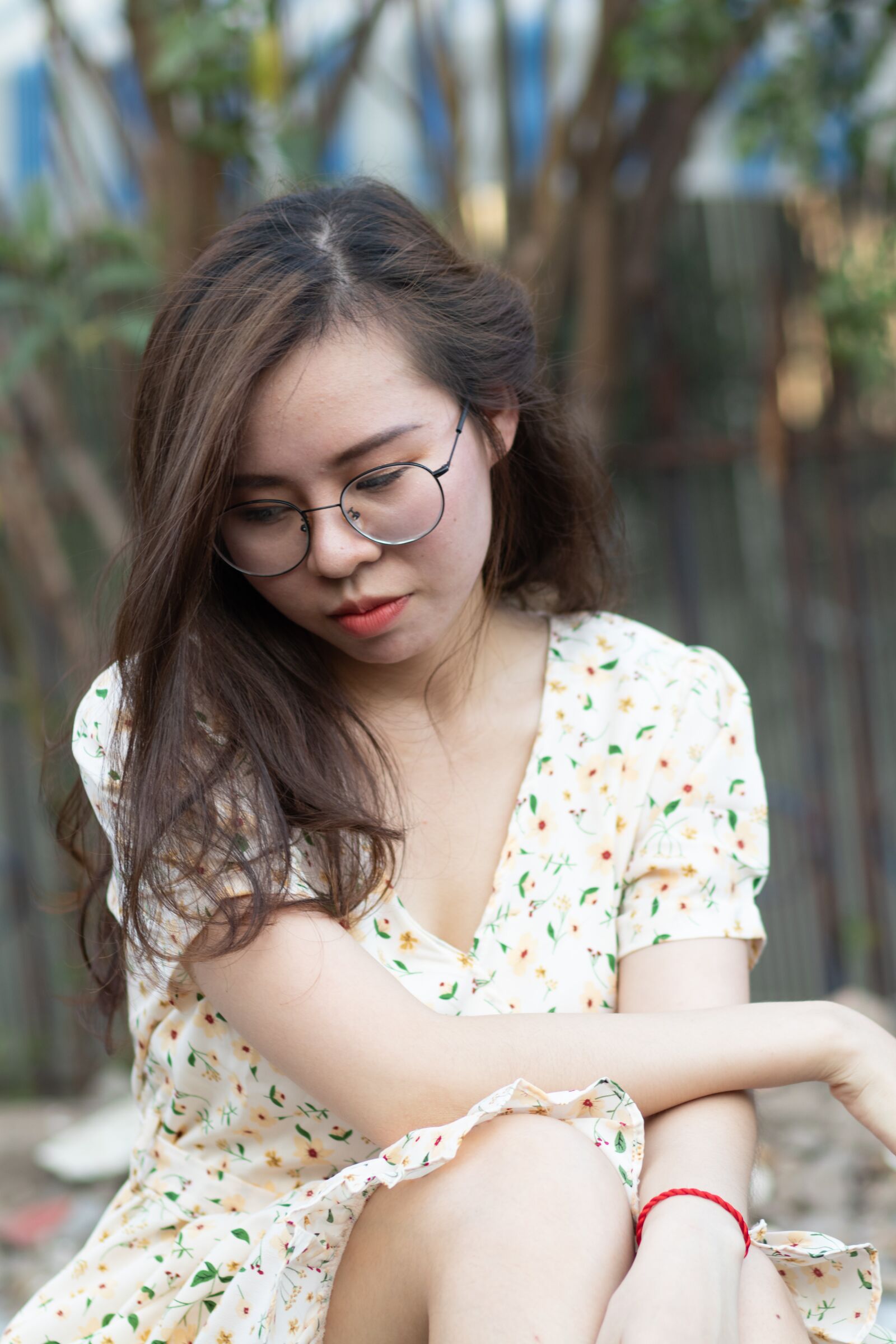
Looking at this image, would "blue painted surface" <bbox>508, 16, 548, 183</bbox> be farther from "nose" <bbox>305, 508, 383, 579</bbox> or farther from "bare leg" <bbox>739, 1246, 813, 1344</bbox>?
"bare leg" <bbox>739, 1246, 813, 1344</bbox>

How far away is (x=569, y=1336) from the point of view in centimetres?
112

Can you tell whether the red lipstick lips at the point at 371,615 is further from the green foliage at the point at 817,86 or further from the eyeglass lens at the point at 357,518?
the green foliage at the point at 817,86

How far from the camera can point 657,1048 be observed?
137 centimetres

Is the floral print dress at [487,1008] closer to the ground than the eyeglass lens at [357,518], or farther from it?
closer to the ground

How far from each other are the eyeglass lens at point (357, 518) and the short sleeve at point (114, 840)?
25cm

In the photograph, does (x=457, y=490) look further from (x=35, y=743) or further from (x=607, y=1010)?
(x=35, y=743)

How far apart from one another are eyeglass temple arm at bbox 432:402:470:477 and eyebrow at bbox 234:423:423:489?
7 centimetres

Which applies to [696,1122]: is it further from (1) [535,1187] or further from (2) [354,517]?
(2) [354,517]

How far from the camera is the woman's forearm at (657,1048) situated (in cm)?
134

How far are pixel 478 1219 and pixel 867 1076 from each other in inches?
17.6

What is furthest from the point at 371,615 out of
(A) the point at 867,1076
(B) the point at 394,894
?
(A) the point at 867,1076

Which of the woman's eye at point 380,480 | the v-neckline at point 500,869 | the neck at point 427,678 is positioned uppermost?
the woman's eye at point 380,480

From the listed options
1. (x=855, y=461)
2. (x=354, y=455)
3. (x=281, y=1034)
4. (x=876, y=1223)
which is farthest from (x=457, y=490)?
(x=855, y=461)

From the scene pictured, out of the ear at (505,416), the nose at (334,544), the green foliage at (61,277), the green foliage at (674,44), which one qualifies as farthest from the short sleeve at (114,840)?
the green foliage at (674,44)
